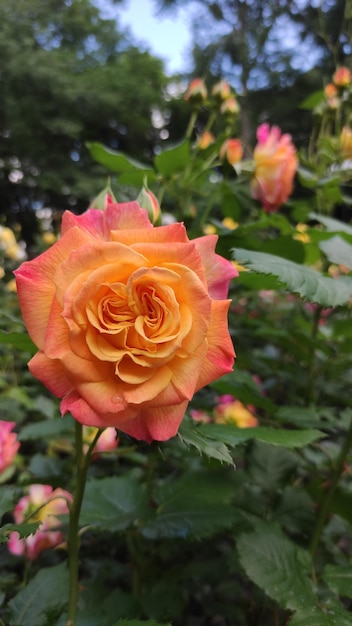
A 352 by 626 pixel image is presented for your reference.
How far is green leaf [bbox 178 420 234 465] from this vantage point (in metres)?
0.33

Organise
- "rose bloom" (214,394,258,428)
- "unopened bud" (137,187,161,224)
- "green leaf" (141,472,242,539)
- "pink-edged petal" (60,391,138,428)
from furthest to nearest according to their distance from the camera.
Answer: "rose bloom" (214,394,258,428)
"green leaf" (141,472,242,539)
"unopened bud" (137,187,161,224)
"pink-edged petal" (60,391,138,428)

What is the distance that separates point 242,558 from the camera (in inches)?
19.5

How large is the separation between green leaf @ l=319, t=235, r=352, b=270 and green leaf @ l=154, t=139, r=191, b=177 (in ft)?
0.75

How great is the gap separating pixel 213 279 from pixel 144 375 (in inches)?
3.6

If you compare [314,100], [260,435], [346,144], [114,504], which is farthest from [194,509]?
[314,100]

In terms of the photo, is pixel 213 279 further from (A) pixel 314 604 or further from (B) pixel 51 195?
(B) pixel 51 195

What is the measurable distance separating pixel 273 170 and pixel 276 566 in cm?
58

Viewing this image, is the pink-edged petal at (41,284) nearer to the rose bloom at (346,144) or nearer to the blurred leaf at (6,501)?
the blurred leaf at (6,501)

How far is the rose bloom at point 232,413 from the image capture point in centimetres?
95

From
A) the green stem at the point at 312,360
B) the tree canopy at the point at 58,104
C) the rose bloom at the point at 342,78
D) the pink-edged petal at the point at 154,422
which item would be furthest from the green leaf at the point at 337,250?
the tree canopy at the point at 58,104

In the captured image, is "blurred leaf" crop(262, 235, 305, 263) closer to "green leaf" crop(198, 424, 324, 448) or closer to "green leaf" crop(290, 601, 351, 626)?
"green leaf" crop(198, 424, 324, 448)

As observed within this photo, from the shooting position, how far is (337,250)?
0.56 meters

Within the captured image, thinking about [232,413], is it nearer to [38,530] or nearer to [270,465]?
[270,465]

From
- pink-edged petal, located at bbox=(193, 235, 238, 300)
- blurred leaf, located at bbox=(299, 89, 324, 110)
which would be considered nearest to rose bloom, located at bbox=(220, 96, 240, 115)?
blurred leaf, located at bbox=(299, 89, 324, 110)
